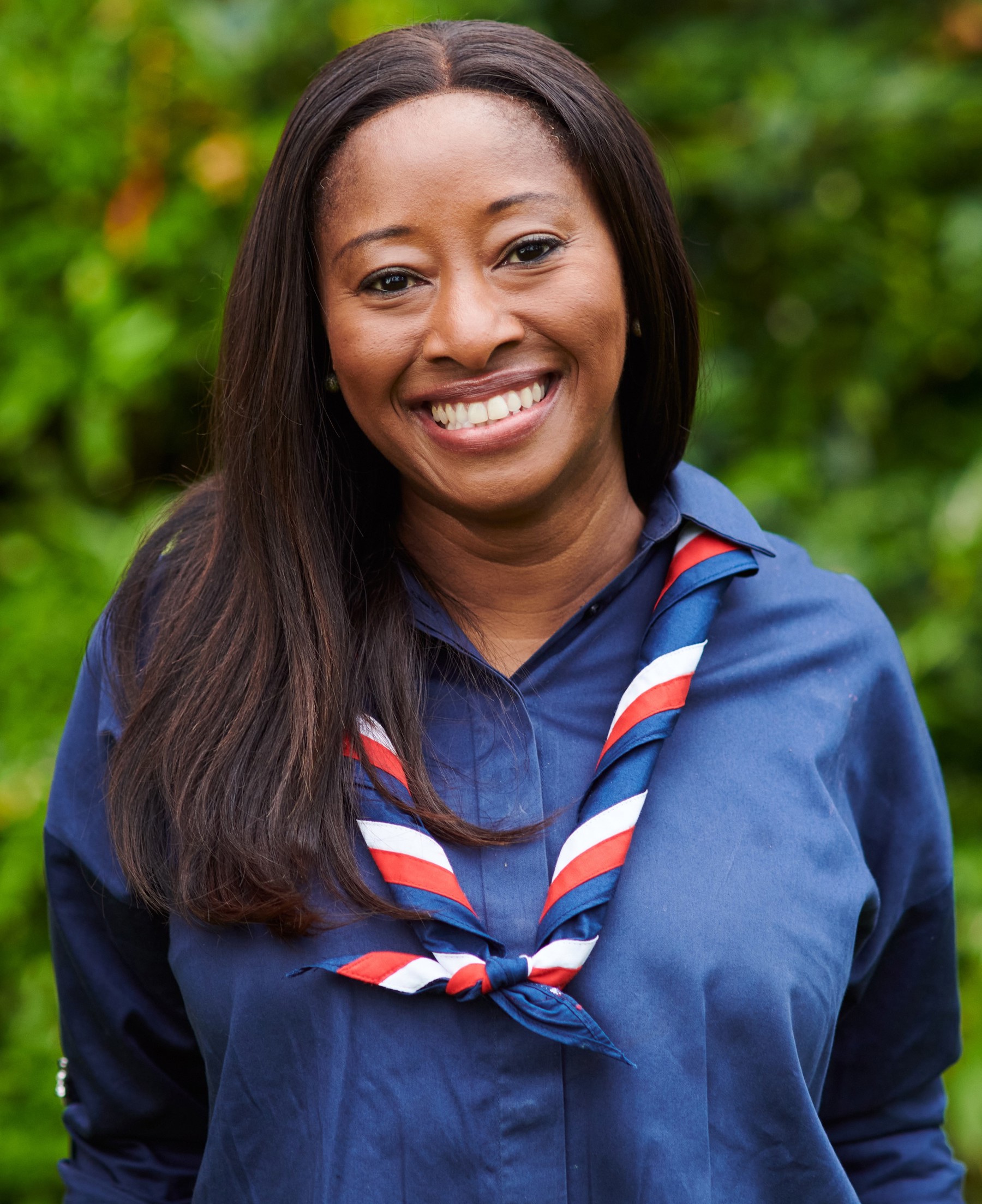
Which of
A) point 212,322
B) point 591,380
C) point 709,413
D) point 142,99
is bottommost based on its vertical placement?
point 591,380

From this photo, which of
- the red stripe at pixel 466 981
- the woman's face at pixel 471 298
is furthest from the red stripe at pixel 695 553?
the red stripe at pixel 466 981

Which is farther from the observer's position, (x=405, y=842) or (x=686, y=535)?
(x=686, y=535)

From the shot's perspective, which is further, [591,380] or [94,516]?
[94,516]

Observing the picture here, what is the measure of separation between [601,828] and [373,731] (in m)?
0.32

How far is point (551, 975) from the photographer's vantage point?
1.46 m

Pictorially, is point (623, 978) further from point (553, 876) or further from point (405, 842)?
point (405, 842)

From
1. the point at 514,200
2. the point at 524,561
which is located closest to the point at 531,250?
the point at 514,200

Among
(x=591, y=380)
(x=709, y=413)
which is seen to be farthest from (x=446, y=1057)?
(x=709, y=413)

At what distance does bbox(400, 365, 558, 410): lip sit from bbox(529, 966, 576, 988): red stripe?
2.20 ft

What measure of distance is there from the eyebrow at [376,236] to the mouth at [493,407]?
21 cm

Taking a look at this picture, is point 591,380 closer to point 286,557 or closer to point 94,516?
point 286,557

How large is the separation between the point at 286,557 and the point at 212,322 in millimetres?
1986

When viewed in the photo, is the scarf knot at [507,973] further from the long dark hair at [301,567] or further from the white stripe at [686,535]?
the white stripe at [686,535]

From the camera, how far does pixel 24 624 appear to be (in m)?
3.39
